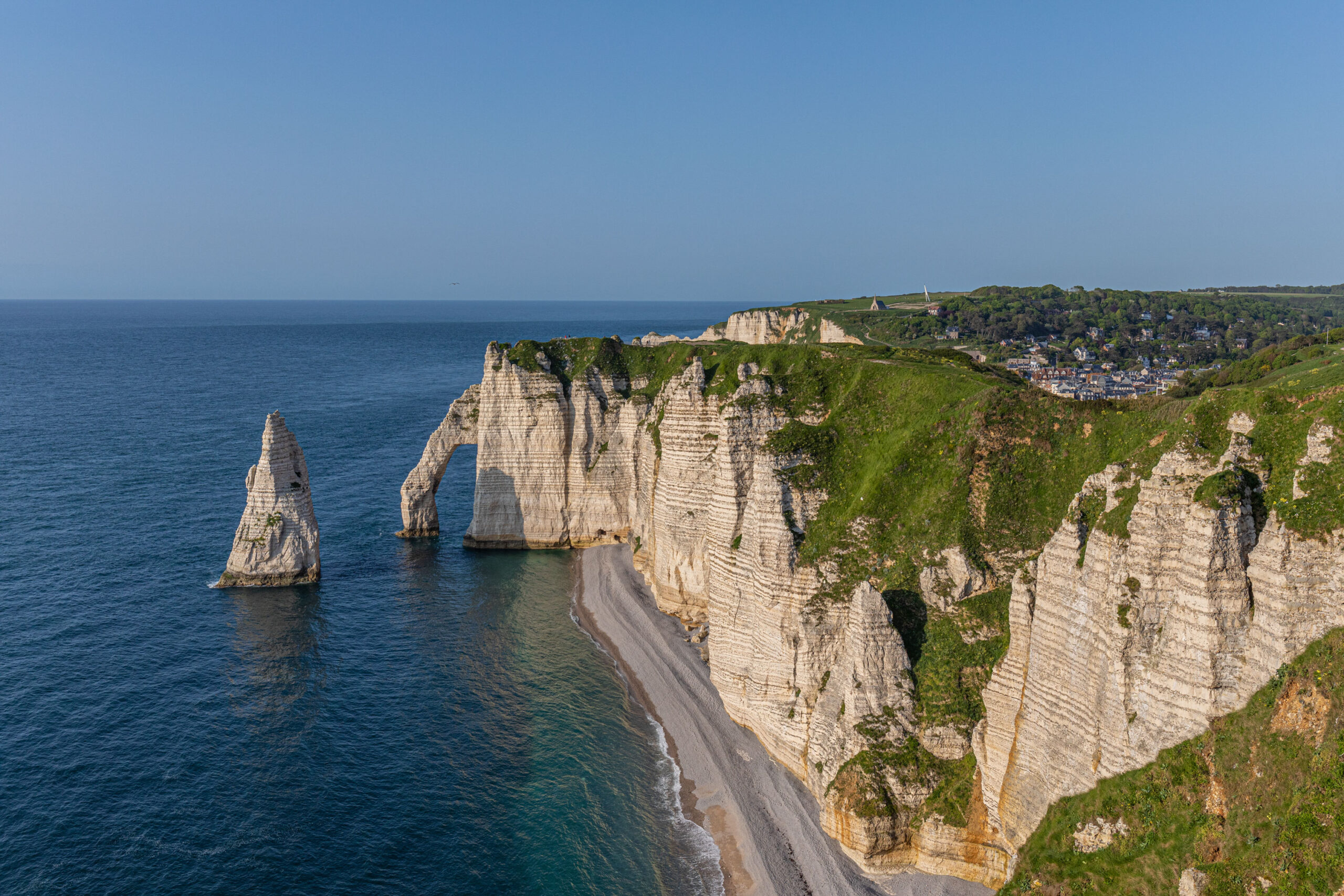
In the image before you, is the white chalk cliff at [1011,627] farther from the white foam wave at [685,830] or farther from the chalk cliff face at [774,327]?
the chalk cliff face at [774,327]

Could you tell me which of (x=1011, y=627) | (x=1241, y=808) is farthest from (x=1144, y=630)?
(x=1011, y=627)

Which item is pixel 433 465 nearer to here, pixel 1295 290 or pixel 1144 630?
pixel 1144 630

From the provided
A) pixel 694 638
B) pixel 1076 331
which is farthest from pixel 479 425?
pixel 1076 331

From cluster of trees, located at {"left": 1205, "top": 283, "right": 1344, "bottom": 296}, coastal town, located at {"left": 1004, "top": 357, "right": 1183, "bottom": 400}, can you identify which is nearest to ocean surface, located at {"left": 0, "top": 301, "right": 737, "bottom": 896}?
coastal town, located at {"left": 1004, "top": 357, "right": 1183, "bottom": 400}

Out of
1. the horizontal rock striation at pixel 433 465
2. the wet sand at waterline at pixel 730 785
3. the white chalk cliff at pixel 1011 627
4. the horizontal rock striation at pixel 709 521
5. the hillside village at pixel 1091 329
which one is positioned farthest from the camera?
the hillside village at pixel 1091 329

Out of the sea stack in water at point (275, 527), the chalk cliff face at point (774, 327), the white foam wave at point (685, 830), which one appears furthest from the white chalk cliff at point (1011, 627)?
the chalk cliff face at point (774, 327)

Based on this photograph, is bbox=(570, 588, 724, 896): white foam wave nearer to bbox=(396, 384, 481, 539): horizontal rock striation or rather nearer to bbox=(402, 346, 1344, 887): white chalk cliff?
bbox=(402, 346, 1344, 887): white chalk cliff
